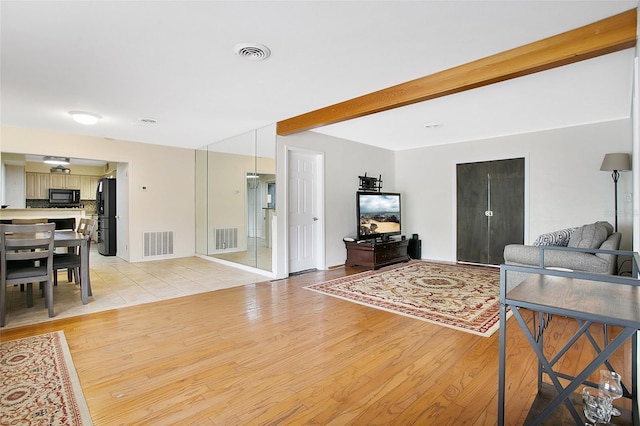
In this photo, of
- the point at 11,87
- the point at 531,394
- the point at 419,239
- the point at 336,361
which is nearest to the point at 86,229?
the point at 11,87

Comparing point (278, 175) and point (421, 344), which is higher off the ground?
point (278, 175)

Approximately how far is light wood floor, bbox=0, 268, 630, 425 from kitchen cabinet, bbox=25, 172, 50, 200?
7.94 meters

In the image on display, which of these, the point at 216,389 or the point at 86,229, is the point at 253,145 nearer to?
the point at 86,229

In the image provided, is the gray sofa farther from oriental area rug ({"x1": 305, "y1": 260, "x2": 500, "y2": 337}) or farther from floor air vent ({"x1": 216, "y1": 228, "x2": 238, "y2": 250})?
floor air vent ({"x1": 216, "y1": 228, "x2": 238, "y2": 250})

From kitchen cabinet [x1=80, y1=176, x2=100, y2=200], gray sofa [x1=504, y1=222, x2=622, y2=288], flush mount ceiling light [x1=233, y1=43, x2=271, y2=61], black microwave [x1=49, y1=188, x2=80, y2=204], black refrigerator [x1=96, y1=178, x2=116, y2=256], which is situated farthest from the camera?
kitchen cabinet [x1=80, y1=176, x2=100, y2=200]

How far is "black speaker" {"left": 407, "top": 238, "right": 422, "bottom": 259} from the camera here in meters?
6.57

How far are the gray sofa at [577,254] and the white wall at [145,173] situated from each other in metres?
6.13

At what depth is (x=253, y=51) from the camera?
2504 millimetres

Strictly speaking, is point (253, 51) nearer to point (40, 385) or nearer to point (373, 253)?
point (40, 385)

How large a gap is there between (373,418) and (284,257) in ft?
11.2

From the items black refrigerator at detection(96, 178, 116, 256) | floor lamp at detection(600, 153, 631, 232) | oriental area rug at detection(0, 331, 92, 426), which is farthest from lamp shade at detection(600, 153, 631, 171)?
black refrigerator at detection(96, 178, 116, 256)

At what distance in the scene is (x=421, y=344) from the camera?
2.53 meters

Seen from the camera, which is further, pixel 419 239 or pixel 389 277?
pixel 419 239

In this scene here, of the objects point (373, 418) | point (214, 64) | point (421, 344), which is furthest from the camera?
point (214, 64)
